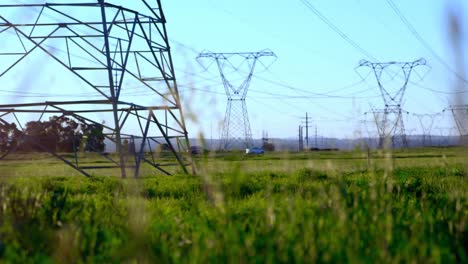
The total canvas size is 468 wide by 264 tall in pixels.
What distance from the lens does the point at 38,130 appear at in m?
16.5

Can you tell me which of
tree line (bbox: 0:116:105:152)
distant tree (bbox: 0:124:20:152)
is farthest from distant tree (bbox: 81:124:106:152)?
distant tree (bbox: 0:124:20:152)

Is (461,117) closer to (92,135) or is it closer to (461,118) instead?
(461,118)

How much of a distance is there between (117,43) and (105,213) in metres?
11.2

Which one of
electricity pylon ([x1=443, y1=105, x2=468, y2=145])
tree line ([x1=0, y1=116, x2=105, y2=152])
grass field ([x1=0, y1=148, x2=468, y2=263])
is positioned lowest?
grass field ([x1=0, y1=148, x2=468, y2=263])

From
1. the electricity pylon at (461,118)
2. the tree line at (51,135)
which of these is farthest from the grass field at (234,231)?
the tree line at (51,135)

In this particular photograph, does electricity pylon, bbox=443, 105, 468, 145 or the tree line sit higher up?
the tree line

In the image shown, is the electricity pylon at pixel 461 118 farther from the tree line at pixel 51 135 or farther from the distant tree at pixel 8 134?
the distant tree at pixel 8 134

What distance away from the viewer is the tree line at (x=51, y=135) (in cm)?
1575

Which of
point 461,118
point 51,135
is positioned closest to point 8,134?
point 51,135

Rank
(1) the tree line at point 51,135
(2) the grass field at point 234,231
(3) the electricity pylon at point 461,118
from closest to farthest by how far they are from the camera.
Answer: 1. (2) the grass field at point 234,231
2. (3) the electricity pylon at point 461,118
3. (1) the tree line at point 51,135

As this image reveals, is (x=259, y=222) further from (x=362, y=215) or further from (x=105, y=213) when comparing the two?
(x=105, y=213)

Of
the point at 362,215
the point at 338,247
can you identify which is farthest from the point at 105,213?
the point at 338,247

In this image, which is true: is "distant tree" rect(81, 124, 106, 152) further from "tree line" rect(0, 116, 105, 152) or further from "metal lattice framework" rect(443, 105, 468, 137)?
"metal lattice framework" rect(443, 105, 468, 137)

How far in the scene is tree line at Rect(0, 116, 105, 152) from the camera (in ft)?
51.7
